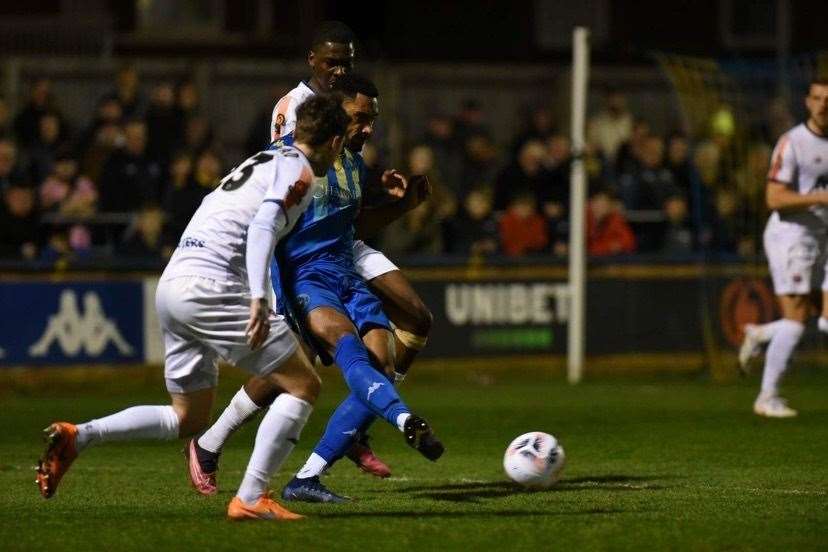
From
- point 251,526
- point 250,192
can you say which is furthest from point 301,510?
point 250,192

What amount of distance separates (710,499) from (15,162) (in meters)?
10.6

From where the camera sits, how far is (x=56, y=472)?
25.0 feet

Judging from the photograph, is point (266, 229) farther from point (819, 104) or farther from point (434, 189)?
point (434, 189)

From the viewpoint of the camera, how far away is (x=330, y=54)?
9328 mm

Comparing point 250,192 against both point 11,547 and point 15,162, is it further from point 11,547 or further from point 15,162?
point 15,162

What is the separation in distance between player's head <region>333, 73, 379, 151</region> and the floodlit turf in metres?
1.84

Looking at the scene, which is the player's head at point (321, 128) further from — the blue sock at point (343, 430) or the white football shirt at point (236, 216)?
the blue sock at point (343, 430)

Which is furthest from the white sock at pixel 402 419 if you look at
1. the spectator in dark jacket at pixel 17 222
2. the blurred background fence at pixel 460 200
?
the spectator in dark jacket at pixel 17 222

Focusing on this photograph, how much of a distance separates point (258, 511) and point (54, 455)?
964 mm

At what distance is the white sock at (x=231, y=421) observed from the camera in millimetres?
8664

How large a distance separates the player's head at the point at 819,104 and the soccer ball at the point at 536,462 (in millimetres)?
4858

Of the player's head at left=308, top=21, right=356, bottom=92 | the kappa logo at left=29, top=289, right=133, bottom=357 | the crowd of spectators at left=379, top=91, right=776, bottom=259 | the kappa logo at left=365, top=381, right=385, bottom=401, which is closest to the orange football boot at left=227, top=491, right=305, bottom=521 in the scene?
the kappa logo at left=365, top=381, right=385, bottom=401

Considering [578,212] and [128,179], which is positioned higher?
[128,179]

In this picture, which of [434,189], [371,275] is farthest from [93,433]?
[434,189]
